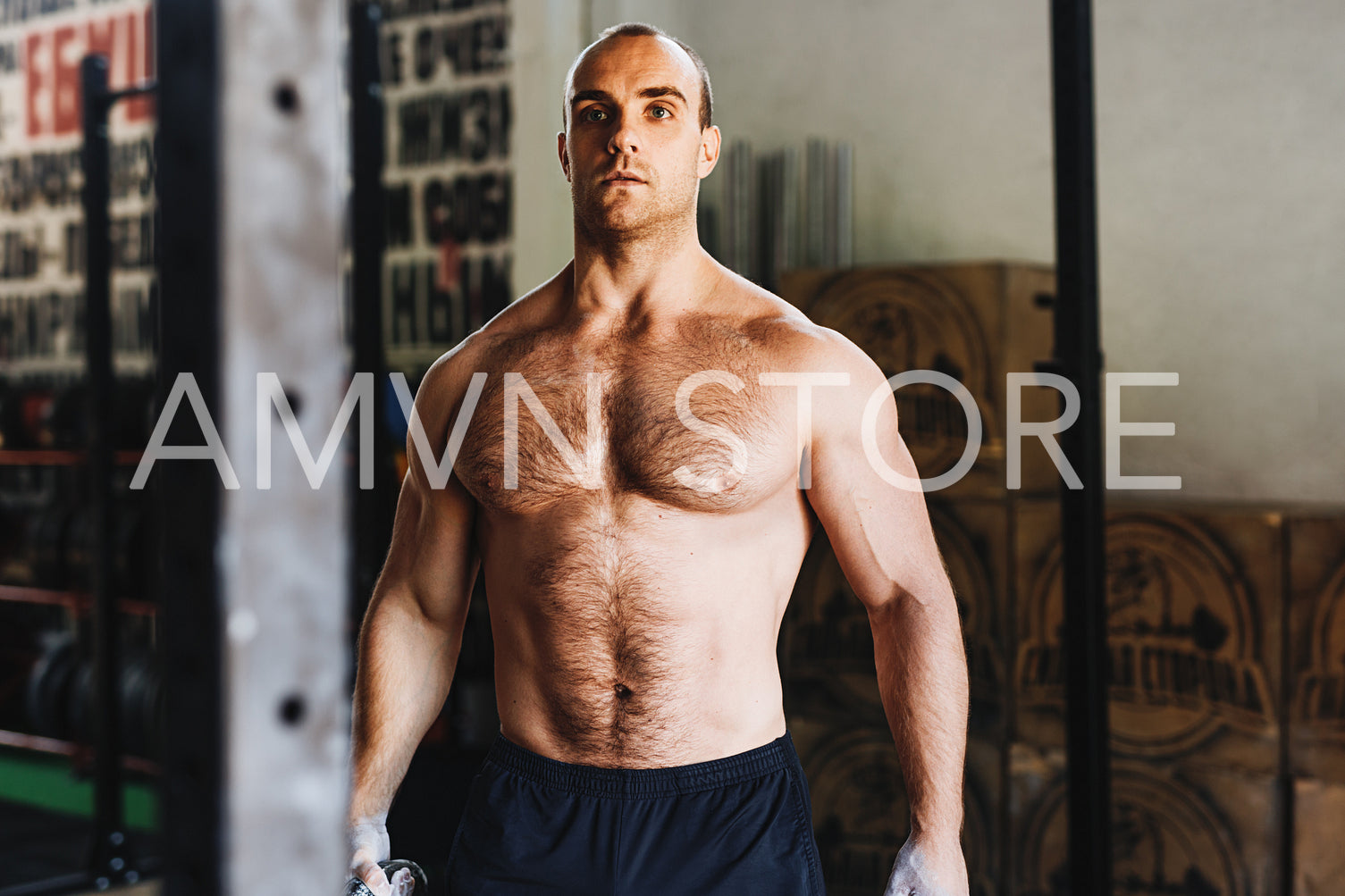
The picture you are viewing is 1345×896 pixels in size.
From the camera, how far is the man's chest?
4.65 ft

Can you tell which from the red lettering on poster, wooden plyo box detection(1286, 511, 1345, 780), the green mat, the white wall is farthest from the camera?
the red lettering on poster

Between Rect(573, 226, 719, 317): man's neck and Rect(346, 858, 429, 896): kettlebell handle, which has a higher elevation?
Rect(573, 226, 719, 317): man's neck

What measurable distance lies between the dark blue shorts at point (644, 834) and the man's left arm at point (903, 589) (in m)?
0.16

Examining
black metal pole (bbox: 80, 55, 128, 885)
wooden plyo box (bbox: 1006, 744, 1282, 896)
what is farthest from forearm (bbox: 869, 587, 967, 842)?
black metal pole (bbox: 80, 55, 128, 885)

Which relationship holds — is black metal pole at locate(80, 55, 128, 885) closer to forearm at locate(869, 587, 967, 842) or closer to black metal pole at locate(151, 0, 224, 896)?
forearm at locate(869, 587, 967, 842)

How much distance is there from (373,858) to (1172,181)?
2797 mm

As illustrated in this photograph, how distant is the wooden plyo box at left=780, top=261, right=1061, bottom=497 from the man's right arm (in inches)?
70.4

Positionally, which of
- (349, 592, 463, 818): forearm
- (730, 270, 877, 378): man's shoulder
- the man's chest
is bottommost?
(349, 592, 463, 818): forearm

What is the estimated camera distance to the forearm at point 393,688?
157 centimetres

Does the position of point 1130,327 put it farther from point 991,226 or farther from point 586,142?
point 586,142

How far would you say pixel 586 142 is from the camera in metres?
1.48

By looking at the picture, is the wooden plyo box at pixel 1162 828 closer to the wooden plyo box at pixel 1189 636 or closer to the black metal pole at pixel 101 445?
the wooden plyo box at pixel 1189 636

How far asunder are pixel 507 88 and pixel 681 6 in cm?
74

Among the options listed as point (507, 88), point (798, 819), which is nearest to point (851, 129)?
point (507, 88)
